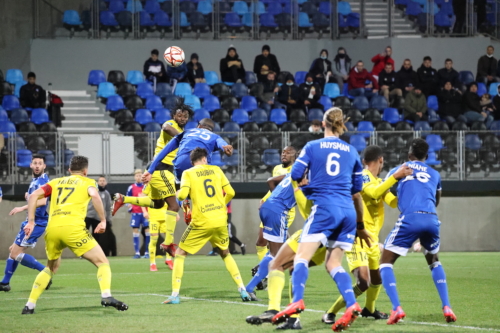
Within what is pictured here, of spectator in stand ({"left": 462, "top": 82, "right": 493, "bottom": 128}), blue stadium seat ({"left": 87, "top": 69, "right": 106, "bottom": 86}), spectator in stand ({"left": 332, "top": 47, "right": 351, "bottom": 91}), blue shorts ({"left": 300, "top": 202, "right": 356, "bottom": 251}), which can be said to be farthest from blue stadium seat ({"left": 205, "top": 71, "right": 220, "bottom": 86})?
blue shorts ({"left": 300, "top": 202, "right": 356, "bottom": 251})

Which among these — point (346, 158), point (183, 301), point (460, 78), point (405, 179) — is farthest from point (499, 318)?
point (460, 78)

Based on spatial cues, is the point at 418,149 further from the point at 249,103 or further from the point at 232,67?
the point at 232,67

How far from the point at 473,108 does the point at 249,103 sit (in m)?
6.89

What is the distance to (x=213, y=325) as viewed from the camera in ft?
25.5

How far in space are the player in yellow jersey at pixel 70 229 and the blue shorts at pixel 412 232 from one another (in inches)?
130

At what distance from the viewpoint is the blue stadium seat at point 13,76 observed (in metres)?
24.7

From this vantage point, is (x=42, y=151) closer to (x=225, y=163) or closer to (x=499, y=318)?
(x=225, y=163)

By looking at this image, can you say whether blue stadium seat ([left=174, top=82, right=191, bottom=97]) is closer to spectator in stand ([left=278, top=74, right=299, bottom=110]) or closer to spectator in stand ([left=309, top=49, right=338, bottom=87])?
spectator in stand ([left=278, top=74, right=299, bottom=110])

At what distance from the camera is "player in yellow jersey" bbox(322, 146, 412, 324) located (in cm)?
784

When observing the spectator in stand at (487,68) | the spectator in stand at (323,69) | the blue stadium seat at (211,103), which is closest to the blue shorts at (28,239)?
the blue stadium seat at (211,103)

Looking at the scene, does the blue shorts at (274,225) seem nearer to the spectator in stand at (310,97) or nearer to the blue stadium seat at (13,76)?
the spectator in stand at (310,97)

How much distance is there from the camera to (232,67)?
80.4 feet

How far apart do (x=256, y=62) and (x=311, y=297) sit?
15074 millimetres

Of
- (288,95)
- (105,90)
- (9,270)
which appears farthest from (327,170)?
(105,90)
